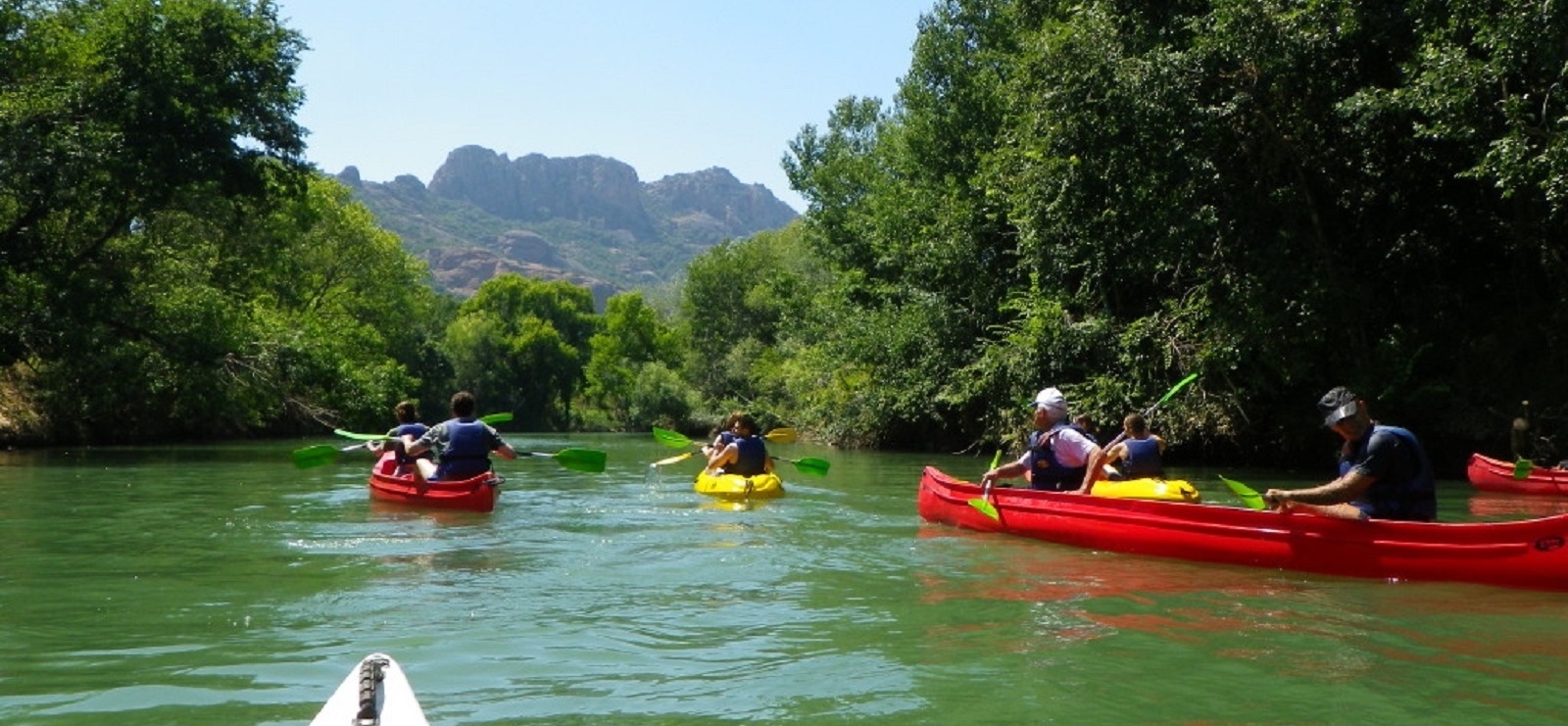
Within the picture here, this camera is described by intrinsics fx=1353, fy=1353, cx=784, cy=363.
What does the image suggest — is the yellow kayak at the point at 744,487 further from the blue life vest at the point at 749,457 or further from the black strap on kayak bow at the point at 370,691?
the black strap on kayak bow at the point at 370,691

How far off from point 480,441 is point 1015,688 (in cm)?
920

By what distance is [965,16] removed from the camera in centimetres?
3450

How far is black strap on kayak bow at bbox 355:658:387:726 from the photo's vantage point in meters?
3.80

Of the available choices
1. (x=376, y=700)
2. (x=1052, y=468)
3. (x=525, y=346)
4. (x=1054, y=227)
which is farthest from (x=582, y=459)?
(x=525, y=346)

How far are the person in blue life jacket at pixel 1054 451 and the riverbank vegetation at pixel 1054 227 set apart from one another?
6.92 meters

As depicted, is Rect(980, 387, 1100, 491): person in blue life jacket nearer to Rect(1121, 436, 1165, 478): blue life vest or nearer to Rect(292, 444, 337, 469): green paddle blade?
Rect(1121, 436, 1165, 478): blue life vest

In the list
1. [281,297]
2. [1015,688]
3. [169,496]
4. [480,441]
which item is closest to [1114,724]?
[1015,688]

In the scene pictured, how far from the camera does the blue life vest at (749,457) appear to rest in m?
16.0

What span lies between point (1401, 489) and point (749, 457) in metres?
8.24

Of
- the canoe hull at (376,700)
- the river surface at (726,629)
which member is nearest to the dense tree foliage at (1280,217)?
the river surface at (726,629)

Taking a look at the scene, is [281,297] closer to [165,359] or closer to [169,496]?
[165,359]

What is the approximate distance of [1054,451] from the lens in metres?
12.0

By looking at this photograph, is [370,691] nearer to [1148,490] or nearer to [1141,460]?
[1148,490]

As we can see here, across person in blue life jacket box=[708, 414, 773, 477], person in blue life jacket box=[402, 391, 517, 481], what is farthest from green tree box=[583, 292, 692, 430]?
person in blue life jacket box=[402, 391, 517, 481]
